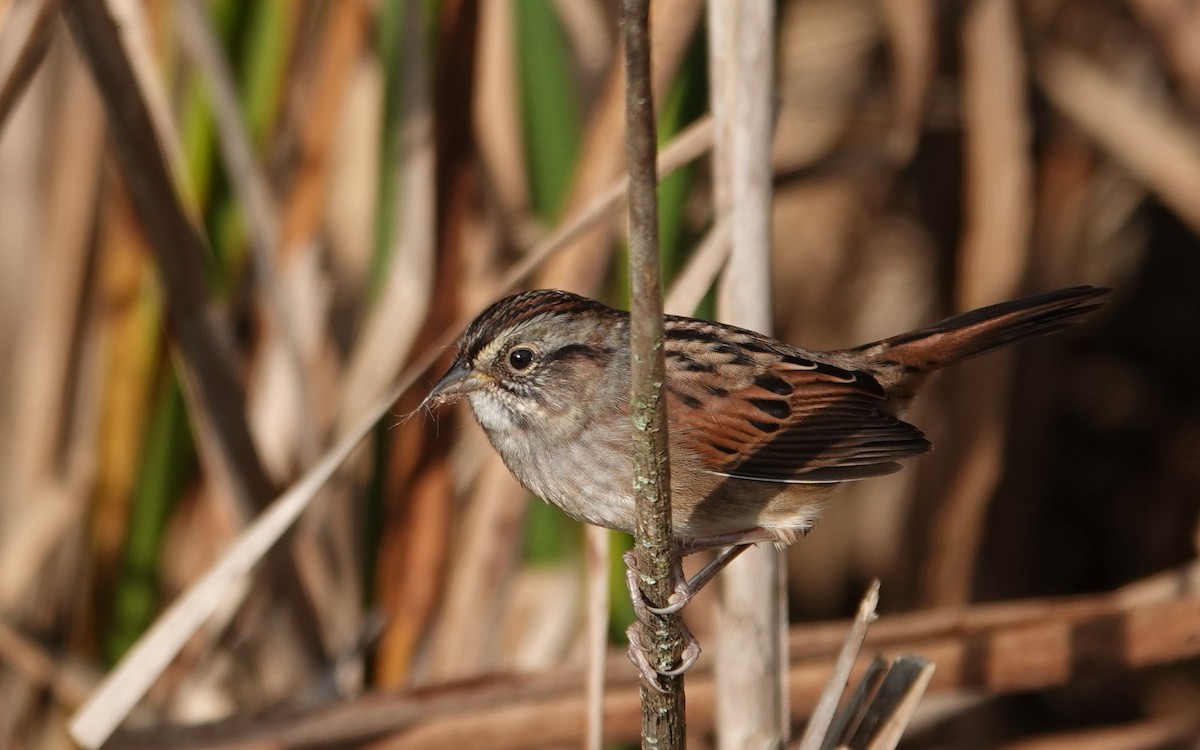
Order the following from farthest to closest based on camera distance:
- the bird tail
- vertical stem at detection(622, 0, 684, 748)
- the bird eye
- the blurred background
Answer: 1. the blurred background
2. the bird tail
3. the bird eye
4. vertical stem at detection(622, 0, 684, 748)

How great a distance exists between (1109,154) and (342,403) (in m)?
2.16

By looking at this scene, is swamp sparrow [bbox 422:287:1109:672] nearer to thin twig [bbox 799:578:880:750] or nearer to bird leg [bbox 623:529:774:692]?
bird leg [bbox 623:529:774:692]

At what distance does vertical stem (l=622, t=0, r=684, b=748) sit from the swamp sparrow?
1.19 feet

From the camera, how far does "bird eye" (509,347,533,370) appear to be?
2084 mm

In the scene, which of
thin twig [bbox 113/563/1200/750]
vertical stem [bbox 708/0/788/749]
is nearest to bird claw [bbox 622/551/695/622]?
vertical stem [bbox 708/0/788/749]

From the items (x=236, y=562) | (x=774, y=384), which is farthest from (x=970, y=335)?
(x=236, y=562)

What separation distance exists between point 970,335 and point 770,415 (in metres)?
0.39

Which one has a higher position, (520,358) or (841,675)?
(520,358)

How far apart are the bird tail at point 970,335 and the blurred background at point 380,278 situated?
440mm

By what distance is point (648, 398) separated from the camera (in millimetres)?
1324

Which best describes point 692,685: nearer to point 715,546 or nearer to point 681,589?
point 715,546

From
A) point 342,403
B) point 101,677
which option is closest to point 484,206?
point 342,403

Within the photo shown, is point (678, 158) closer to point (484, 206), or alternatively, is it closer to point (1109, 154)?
point (484, 206)

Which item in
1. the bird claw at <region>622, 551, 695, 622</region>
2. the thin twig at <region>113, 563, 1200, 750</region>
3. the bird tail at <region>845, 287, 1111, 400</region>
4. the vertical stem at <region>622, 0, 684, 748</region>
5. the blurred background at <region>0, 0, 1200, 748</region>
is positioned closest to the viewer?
the vertical stem at <region>622, 0, 684, 748</region>
